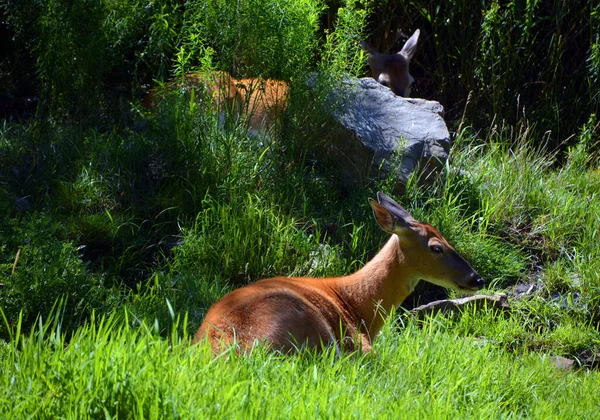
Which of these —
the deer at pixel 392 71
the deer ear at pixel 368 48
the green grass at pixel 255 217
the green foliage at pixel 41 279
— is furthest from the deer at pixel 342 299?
the deer ear at pixel 368 48

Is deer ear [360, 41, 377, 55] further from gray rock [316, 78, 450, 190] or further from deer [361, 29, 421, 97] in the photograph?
gray rock [316, 78, 450, 190]

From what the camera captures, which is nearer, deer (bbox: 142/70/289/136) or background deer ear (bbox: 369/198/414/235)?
background deer ear (bbox: 369/198/414/235)

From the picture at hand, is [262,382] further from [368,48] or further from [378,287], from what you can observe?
[368,48]

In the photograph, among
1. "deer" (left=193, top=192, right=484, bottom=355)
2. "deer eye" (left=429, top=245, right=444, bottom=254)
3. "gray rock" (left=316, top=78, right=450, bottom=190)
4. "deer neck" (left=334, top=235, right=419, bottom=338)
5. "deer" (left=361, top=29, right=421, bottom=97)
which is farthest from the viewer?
"deer" (left=361, top=29, right=421, bottom=97)

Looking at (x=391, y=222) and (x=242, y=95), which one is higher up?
(x=242, y=95)

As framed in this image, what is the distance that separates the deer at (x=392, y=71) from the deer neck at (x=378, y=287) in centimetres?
423

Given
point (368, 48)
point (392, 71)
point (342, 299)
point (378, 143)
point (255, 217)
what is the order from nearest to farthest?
1. point (342, 299)
2. point (255, 217)
3. point (378, 143)
4. point (392, 71)
5. point (368, 48)

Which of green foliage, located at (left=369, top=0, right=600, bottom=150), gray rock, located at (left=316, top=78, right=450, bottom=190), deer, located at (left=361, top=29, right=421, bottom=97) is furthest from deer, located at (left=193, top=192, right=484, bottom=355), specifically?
deer, located at (left=361, top=29, right=421, bottom=97)

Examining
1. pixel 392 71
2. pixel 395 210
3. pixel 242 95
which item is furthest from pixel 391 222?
pixel 392 71

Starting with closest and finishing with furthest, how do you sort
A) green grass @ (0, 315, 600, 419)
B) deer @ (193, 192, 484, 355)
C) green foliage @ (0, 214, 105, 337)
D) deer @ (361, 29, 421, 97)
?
1. green grass @ (0, 315, 600, 419)
2. deer @ (193, 192, 484, 355)
3. green foliage @ (0, 214, 105, 337)
4. deer @ (361, 29, 421, 97)

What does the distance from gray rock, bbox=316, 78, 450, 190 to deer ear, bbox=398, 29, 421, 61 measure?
83.7 inches

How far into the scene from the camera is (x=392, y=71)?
10.3 meters

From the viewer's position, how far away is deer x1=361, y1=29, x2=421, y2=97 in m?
10.3

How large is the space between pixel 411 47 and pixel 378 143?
2.79 meters
